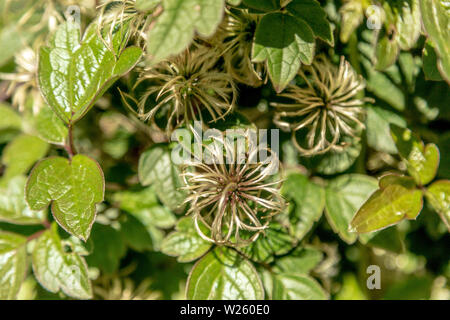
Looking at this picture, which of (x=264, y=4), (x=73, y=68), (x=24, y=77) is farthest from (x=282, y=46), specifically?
(x=24, y=77)

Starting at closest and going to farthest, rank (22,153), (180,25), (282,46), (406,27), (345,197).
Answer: (180,25) → (282,46) → (406,27) → (345,197) → (22,153)

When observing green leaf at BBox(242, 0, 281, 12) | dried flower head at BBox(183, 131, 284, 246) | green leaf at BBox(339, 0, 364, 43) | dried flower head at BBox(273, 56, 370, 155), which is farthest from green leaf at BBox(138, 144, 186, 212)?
green leaf at BBox(339, 0, 364, 43)

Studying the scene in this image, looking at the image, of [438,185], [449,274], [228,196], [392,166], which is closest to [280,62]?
[228,196]

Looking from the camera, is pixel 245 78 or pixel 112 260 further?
pixel 112 260

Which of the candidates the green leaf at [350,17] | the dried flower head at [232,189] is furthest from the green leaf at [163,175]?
the green leaf at [350,17]

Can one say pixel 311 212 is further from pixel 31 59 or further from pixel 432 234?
pixel 31 59

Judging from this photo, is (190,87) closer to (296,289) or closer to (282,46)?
(282,46)
